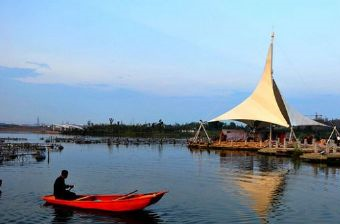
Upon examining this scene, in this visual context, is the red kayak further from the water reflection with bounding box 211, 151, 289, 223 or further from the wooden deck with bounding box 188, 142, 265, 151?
the wooden deck with bounding box 188, 142, 265, 151

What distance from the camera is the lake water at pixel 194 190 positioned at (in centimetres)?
1861

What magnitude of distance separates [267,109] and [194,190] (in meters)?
38.9

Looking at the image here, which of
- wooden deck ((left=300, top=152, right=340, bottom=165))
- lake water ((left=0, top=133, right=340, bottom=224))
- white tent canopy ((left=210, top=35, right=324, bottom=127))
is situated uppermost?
white tent canopy ((left=210, top=35, right=324, bottom=127))

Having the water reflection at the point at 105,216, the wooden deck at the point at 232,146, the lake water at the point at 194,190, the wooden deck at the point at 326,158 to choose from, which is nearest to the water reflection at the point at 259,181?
the lake water at the point at 194,190

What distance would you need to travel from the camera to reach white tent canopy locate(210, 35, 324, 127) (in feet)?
202

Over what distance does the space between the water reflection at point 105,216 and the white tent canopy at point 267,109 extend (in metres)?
43.1

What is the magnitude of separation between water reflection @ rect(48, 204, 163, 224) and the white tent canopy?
4310cm

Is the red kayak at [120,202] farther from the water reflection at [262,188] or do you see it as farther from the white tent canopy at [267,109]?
the white tent canopy at [267,109]

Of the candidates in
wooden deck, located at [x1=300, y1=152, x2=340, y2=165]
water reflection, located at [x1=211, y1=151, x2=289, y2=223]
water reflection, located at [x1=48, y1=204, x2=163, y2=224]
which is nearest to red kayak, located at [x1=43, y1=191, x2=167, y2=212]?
water reflection, located at [x1=48, y1=204, x2=163, y2=224]

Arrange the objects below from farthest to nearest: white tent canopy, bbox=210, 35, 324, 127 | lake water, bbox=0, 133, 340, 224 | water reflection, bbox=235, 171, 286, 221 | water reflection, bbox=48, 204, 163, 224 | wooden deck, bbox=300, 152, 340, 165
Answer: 1. white tent canopy, bbox=210, 35, 324, 127
2. wooden deck, bbox=300, 152, 340, 165
3. water reflection, bbox=235, 171, 286, 221
4. lake water, bbox=0, 133, 340, 224
5. water reflection, bbox=48, 204, 163, 224

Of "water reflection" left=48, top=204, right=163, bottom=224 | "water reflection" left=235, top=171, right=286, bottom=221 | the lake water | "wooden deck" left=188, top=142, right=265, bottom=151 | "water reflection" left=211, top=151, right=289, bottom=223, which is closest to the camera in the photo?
"water reflection" left=48, top=204, right=163, bottom=224

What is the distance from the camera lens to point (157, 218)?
1830 cm

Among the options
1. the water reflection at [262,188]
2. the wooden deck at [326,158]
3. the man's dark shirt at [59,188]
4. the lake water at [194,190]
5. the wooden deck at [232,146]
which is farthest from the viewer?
the wooden deck at [232,146]

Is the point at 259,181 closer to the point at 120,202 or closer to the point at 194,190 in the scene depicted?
the point at 194,190
